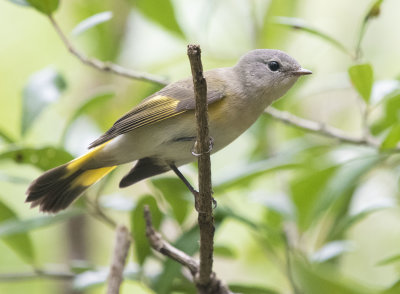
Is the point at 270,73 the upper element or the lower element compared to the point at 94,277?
upper

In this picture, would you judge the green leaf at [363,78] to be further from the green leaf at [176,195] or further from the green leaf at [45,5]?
the green leaf at [45,5]

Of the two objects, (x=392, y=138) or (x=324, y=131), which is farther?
(x=324, y=131)

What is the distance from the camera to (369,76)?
217 cm

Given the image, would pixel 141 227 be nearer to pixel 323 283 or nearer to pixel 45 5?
pixel 45 5

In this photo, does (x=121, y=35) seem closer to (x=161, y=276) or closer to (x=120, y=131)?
(x=120, y=131)

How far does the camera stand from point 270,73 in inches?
101

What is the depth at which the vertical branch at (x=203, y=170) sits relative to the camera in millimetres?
1625

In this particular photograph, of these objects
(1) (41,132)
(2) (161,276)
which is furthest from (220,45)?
(2) (161,276)

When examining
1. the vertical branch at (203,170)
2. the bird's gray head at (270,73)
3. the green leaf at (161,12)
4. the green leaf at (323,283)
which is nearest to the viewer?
the green leaf at (323,283)

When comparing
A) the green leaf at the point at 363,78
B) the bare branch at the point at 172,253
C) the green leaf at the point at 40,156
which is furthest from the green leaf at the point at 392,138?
the green leaf at the point at 40,156

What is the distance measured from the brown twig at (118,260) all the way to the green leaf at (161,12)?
1188 millimetres

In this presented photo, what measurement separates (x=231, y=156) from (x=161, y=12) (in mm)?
1679

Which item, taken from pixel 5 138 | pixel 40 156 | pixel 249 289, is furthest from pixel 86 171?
pixel 249 289

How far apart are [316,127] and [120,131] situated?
0.91 meters
